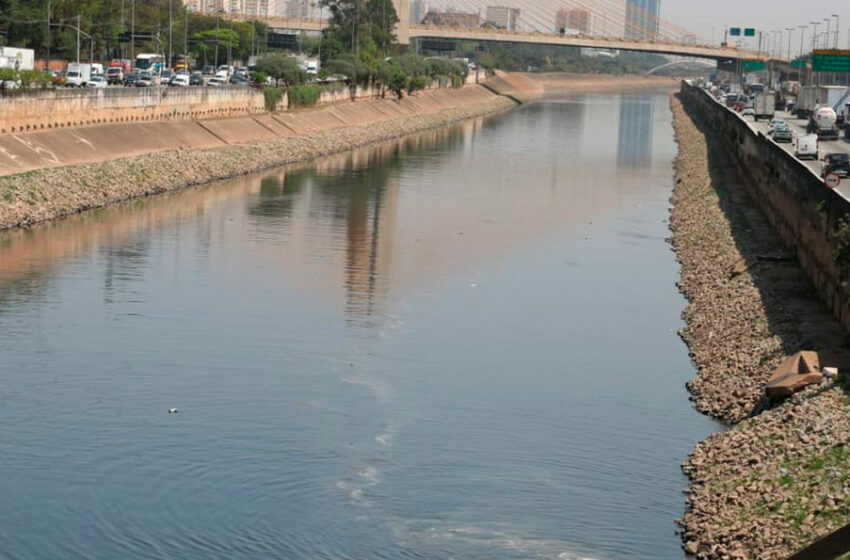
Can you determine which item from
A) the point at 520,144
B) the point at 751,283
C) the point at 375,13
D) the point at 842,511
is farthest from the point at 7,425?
the point at 375,13

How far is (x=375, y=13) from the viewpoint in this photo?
149 metres

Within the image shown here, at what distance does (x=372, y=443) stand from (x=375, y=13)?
129 metres

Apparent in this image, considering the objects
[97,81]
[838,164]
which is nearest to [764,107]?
[97,81]

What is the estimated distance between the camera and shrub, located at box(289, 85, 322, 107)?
85.1 meters

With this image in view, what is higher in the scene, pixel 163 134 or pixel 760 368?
pixel 163 134


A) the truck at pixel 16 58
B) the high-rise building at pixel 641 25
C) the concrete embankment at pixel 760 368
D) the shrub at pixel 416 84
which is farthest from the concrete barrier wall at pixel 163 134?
the high-rise building at pixel 641 25

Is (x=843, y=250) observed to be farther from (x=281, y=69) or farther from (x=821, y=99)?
(x=821, y=99)

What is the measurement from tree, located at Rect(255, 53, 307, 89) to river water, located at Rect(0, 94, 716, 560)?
3700 centimetres

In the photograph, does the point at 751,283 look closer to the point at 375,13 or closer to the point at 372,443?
the point at 372,443

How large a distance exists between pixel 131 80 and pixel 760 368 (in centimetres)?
5554

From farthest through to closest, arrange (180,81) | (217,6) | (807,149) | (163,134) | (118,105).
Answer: (217,6) < (180,81) < (163,134) < (118,105) < (807,149)

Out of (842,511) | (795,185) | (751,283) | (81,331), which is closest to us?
(842,511)

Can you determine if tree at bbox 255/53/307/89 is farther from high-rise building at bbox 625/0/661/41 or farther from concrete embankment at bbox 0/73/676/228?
high-rise building at bbox 625/0/661/41

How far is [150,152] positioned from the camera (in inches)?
2325
